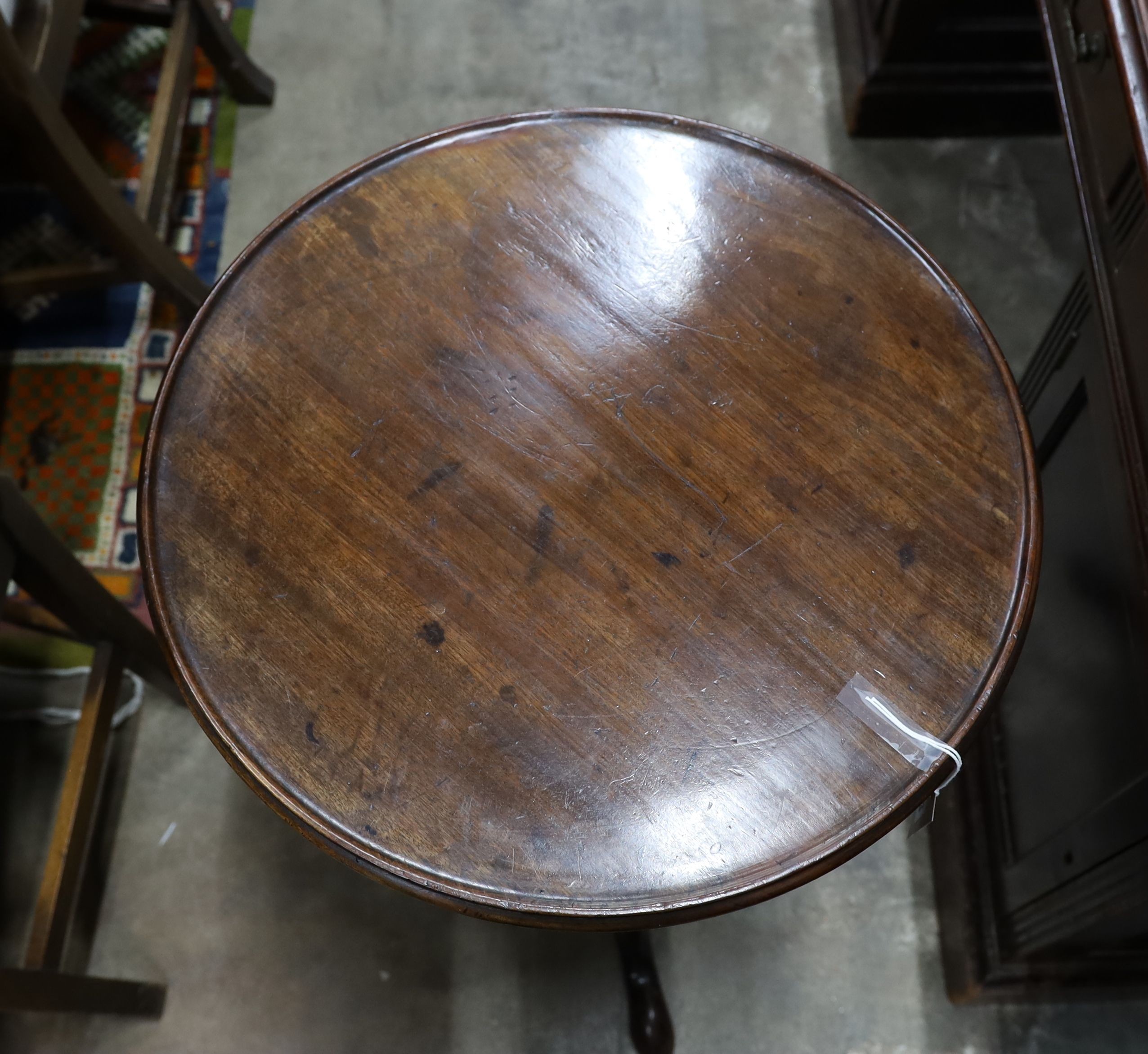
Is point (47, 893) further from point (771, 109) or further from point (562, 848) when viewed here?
point (771, 109)

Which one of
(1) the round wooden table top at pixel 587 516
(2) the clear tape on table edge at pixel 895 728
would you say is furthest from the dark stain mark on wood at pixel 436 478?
(2) the clear tape on table edge at pixel 895 728

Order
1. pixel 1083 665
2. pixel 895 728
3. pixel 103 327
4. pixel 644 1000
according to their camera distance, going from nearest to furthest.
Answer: pixel 895 728 → pixel 1083 665 → pixel 644 1000 → pixel 103 327

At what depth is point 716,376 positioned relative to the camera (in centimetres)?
91

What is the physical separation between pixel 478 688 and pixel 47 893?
0.69 metres

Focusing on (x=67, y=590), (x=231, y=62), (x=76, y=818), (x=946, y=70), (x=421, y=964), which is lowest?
(x=421, y=964)

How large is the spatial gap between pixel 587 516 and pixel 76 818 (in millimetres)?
766

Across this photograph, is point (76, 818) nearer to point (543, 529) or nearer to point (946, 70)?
point (543, 529)

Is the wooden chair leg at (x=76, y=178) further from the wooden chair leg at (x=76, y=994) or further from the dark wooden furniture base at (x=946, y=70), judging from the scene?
the dark wooden furniture base at (x=946, y=70)

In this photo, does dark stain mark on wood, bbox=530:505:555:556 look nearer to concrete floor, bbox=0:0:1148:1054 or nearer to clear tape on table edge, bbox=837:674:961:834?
clear tape on table edge, bbox=837:674:961:834

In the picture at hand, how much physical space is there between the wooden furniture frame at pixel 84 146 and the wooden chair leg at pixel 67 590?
52cm

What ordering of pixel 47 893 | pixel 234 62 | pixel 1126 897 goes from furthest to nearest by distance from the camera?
pixel 234 62 → pixel 47 893 → pixel 1126 897

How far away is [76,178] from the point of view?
1.31 m

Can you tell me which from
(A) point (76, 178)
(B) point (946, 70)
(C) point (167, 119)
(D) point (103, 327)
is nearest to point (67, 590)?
(A) point (76, 178)

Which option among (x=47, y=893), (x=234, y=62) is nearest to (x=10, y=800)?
(x=47, y=893)
